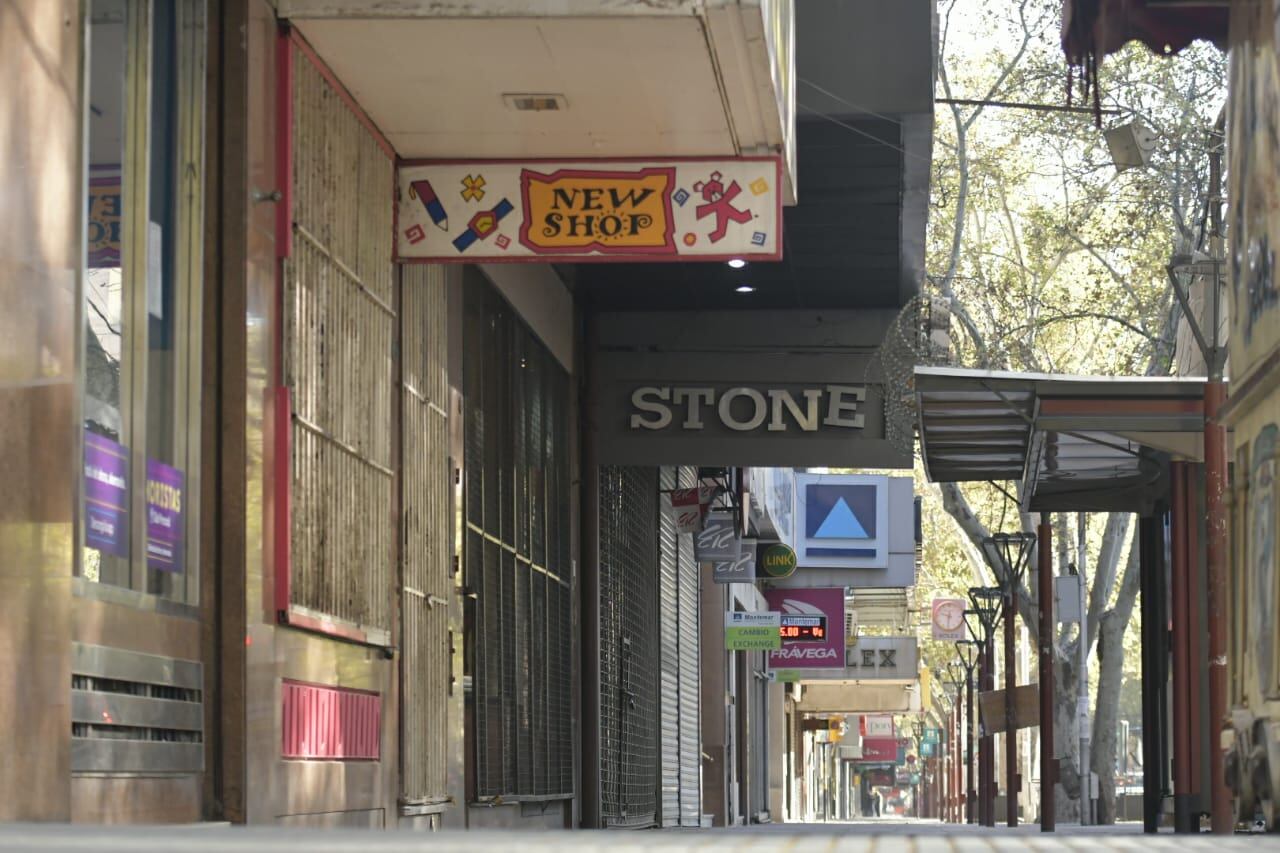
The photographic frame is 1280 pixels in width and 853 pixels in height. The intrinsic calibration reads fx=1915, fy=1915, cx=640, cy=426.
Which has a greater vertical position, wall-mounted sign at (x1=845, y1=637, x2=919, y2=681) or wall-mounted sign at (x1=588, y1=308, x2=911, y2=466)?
wall-mounted sign at (x1=588, y1=308, x2=911, y2=466)

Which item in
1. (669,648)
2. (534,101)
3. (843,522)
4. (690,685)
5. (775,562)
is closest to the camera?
(534,101)

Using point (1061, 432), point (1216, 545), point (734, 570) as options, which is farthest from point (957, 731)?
point (1216, 545)

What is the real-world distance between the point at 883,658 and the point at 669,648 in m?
26.4

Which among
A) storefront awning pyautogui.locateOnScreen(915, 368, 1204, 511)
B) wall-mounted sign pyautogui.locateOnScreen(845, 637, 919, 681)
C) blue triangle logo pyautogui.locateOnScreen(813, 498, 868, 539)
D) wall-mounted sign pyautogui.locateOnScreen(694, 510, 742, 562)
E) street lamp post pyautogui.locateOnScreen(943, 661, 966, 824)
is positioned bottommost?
street lamp post pyautogui.locateOnScreen(943, 661, 966, 824)

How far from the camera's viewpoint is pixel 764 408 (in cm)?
1922

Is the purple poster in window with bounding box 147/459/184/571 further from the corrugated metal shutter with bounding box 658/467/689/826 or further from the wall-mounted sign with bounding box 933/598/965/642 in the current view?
the wall-mounted sign with bounding box 933/598/965/642

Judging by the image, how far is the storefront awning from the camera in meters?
14.7

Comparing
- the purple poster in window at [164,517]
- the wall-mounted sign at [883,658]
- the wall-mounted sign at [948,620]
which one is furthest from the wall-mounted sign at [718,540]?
the wall-mounted sign at [883,658]

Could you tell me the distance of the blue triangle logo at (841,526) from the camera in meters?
45.0

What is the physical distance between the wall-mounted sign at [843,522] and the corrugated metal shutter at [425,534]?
32.2 m

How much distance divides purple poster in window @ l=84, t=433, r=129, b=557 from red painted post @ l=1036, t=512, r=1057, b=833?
53.3ft

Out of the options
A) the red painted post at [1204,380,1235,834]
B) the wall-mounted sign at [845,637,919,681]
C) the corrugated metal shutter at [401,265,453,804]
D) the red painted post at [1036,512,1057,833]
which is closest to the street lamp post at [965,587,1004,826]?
the red painted post at [1036,512,1057,833]

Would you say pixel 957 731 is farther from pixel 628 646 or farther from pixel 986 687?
pixel 628 646

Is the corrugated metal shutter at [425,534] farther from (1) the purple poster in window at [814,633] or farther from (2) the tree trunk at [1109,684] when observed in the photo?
(1) the purple poster in window at [814,633]
